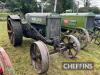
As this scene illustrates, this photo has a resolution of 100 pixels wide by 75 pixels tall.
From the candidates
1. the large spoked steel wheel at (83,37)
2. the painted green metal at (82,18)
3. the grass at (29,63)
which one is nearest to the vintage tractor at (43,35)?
the grass at (29,63)

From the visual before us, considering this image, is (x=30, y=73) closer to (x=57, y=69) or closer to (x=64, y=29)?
(x=57, y=69)

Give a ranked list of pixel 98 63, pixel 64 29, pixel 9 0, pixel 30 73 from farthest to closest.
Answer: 1. pixel 9 0
2. pixel 64 29
3. pixel 98 63
4. pixel 30 73

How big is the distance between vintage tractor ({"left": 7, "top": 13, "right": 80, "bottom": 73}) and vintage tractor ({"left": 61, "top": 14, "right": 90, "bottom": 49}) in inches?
52.7

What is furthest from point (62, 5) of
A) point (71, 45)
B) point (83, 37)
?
point (71, 45)

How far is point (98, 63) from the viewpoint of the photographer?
680 centimetres

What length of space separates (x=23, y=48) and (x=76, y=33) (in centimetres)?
231

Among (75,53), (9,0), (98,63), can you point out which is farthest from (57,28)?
(9,0)

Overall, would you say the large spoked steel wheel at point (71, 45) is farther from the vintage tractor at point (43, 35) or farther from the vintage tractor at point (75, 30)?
the vintage tractor at point (75, 30)

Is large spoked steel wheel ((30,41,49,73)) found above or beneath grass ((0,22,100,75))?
above

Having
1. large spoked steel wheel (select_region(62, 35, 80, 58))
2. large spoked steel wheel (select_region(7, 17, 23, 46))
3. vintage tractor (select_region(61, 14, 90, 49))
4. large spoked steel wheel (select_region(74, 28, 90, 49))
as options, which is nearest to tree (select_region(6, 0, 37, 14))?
vintage tractor (select_region(61, 14, 90, 49))

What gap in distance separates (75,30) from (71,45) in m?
2.43

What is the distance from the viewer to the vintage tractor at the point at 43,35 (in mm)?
6016

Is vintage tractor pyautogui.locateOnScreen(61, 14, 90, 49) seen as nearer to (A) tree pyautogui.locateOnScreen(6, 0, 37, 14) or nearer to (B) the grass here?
(B) the grass

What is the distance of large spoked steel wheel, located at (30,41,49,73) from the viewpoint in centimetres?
531
